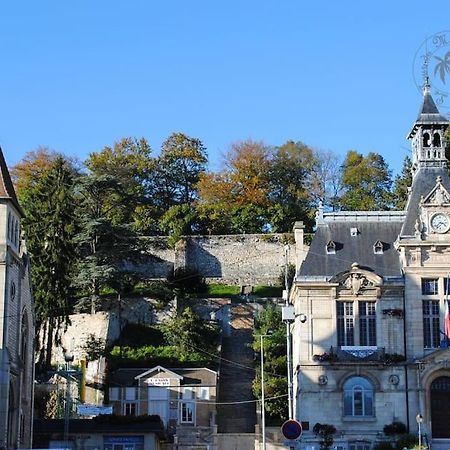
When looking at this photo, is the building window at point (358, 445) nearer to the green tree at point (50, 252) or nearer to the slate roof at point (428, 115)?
the slate roof at point (428, 115)

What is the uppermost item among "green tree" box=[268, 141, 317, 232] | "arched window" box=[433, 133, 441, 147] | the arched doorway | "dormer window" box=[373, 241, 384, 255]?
"green tree" box=[268, 141, 317, 232]

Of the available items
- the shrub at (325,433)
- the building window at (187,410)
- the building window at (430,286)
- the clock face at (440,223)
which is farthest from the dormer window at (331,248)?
the building window at (187,410)

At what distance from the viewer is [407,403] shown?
5659cm

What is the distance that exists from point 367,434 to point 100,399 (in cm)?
1801

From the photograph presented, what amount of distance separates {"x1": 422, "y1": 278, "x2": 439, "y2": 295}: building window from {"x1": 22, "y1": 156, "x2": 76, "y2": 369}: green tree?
77.0ft

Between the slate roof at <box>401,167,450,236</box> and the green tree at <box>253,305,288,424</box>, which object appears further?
the green tree at <box>253,305,288,424</box>

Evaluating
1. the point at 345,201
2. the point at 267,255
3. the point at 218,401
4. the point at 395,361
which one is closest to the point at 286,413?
the point at 218,401

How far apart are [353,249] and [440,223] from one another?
4804 millimetres

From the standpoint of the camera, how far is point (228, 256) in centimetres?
9088

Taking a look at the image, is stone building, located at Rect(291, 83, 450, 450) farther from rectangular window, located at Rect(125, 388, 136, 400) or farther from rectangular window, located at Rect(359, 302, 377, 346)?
rectangular window, located at Rect(125, 388, 136, 400)

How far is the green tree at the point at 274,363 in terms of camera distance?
65.6 m

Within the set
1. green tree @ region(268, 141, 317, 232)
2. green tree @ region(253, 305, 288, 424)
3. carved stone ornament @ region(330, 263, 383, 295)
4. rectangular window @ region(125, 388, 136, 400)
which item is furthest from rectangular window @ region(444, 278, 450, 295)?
green tree @ region(268, 141, 317, 232)

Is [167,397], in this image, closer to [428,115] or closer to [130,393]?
[130,393]

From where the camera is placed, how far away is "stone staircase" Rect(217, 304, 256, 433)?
2672 inches
